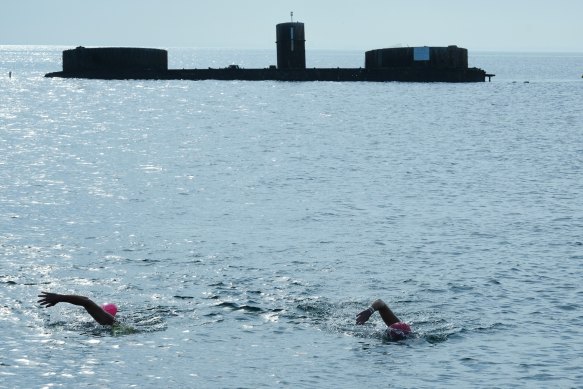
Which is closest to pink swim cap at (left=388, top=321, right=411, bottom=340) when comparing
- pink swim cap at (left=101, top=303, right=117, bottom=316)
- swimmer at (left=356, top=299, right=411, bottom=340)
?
swimmer at (left=356, top=299, right=411, bottom=340)

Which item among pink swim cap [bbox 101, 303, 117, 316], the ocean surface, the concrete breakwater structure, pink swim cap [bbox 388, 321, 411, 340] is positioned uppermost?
the concrete breakwater structure

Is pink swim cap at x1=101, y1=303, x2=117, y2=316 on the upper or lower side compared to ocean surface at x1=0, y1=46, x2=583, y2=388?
upper

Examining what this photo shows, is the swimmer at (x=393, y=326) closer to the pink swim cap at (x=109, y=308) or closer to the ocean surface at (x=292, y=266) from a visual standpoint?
the ocean surface at (x=292, y=266)

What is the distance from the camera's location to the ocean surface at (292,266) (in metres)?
21.3

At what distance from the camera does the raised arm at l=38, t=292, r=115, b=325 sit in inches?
783

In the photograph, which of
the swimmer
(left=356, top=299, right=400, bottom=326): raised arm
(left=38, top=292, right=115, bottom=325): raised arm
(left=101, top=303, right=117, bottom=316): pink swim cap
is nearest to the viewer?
(left=38, top=292, right=115, bottom=325): raised arm

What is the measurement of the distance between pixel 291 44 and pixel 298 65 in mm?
11245

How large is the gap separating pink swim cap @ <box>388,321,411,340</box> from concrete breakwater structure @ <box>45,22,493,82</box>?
136m

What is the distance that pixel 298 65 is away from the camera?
559 feet

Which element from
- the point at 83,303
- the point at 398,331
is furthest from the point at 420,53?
Result: the point at 83,303

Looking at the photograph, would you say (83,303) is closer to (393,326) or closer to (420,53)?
(393,326)

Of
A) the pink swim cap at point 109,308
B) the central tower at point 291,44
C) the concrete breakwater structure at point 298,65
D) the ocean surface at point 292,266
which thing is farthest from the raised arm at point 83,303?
the concrete breakwater structure at point 298,65

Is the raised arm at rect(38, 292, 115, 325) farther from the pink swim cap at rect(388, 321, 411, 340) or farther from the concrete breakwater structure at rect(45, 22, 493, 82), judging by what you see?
the concrete breakwater structure at rect(45, 22, 493, 82)

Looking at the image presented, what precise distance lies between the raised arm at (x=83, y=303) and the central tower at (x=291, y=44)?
136 m
